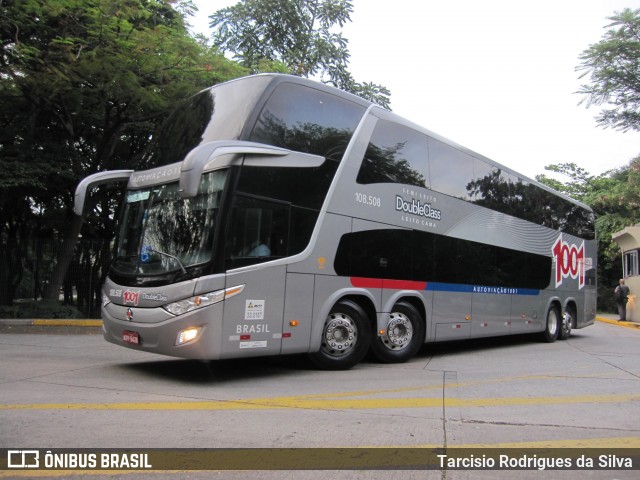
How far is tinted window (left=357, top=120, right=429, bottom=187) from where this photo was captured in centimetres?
874

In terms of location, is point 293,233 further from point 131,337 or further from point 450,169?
point 450,169

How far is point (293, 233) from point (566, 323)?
1104cm

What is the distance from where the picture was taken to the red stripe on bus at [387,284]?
835 centimetres

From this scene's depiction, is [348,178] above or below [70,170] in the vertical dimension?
below

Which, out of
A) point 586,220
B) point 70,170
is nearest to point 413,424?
point 70,170

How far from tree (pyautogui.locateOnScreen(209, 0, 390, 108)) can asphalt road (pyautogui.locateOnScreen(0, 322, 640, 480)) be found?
17.0 metres

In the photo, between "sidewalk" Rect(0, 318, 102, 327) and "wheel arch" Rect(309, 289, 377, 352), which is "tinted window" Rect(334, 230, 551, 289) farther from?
"sidewalk" Rect(0, 318, 102, 327)

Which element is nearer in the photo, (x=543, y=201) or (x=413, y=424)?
(x=413, y=424)

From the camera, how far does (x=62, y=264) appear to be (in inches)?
623

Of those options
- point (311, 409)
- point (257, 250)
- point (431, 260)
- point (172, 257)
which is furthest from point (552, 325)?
point (172, 257)

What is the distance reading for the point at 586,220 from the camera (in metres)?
16.7

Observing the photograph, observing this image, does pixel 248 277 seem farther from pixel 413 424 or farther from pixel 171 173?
pixel 413 424

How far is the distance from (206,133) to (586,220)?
1381 centimetres

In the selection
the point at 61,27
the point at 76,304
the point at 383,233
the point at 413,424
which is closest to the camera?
the point at 413,424
